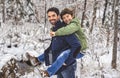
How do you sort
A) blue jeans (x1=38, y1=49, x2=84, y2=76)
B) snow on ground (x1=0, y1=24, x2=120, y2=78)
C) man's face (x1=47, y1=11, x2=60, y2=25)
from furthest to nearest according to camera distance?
snow on ground (x1=0, y1=24, x2=120, y2=78)
man's face (x1=47, y1=11, x2=60, y2=25)
blue jeans (x1=38, y1=49, x2=84, y2=76)

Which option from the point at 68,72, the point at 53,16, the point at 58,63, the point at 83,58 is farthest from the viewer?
the point at 83,58

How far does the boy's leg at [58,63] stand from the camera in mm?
4777

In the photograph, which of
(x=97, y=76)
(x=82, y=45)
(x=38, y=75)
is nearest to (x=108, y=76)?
(x=97, y=76)

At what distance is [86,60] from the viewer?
1048cm

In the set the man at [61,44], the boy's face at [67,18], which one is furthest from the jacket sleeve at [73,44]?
the boy's face at [67,18]

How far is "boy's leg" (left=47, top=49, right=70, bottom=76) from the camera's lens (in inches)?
188

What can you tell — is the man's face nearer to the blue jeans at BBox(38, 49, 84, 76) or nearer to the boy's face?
the boy's face

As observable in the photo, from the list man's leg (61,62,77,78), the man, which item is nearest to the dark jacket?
the man

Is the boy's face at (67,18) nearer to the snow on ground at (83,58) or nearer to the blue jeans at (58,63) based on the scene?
the blue jeans at (58,63)

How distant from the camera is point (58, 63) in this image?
15.8ft

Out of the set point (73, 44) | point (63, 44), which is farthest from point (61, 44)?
point (73, 44)

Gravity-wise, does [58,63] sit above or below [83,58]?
above

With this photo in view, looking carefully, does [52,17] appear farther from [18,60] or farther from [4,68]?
[18,60]

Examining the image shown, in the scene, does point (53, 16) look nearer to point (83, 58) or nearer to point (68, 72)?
point (68, 72)
